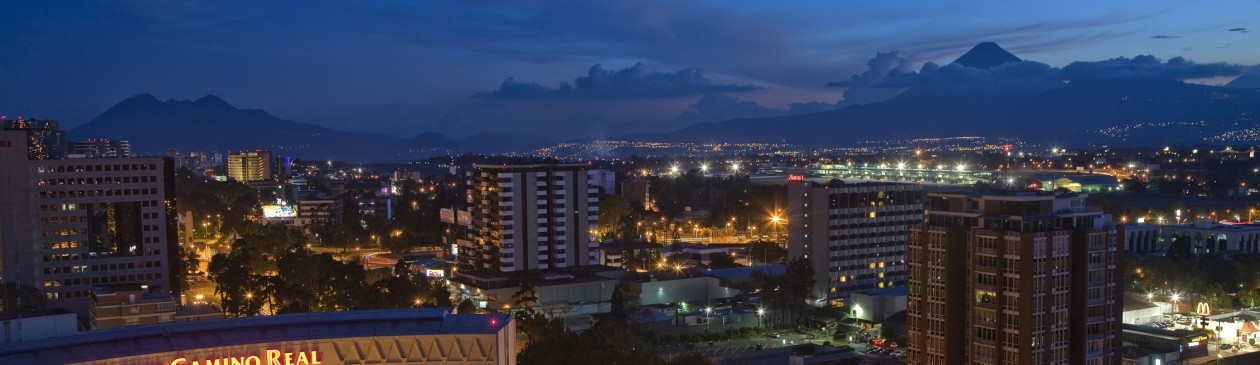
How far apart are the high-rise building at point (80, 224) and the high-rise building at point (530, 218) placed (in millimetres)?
11907

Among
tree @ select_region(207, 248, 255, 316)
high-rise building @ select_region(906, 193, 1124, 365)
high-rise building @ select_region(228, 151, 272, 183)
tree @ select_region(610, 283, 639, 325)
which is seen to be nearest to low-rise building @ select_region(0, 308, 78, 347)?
high-rise building @ select_region(906, 193, 1124, 365)

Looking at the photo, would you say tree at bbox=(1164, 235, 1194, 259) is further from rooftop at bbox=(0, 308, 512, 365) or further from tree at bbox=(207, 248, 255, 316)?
rooftop at bbox=(0, 308, 512, 365)

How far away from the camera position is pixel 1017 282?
22.0m

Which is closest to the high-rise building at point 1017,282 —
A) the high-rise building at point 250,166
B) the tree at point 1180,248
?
the tree at point 1180,248

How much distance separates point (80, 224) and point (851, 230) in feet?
93.2

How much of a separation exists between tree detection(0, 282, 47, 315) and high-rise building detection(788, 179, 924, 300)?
26.1m

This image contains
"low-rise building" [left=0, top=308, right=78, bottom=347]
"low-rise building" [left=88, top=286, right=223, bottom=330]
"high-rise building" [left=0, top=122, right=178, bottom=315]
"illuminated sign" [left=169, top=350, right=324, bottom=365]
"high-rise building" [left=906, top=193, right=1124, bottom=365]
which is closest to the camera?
"illuminated sign" [left=169, top=350, right=324, bottom=365]

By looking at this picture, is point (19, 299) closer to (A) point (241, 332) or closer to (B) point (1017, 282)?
(A) point (241, 332)

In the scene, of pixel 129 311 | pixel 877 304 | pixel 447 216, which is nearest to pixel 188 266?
pixel 447 216

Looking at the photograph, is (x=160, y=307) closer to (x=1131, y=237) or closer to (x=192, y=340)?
(x=192, y=340)

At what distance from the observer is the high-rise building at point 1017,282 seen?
2202cm

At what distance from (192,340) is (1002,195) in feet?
55.3

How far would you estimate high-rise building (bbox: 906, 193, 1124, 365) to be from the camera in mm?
22016

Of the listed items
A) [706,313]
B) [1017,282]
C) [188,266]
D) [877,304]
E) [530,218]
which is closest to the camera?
[1017,282]
